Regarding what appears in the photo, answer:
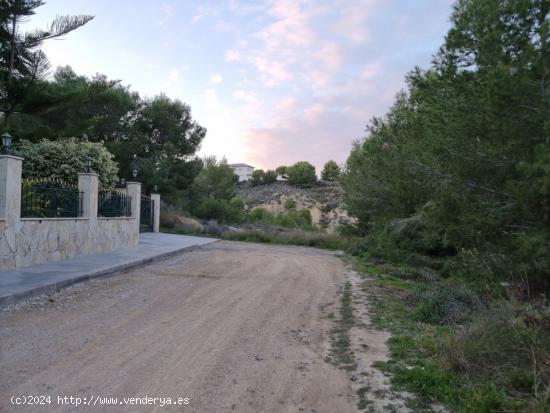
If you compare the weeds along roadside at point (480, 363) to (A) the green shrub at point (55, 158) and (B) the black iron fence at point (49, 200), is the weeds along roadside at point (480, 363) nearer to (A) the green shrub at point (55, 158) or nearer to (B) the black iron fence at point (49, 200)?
(B) the black iron fence at point (49, 200)

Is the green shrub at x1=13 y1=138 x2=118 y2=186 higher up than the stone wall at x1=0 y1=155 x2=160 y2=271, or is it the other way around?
the green shrub at x1=13 y1=138 x2=118 y2=186

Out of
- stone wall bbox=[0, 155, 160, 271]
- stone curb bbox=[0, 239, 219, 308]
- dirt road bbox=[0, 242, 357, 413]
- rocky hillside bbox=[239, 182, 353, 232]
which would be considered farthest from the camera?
rocky hillside bbox=[239, 182, 353, 232]

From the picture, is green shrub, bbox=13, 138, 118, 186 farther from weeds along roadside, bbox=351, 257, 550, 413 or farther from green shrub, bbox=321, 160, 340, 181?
green shrub, bbox=321, 160, 340, 181

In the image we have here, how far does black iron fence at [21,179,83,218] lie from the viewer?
11.5 m

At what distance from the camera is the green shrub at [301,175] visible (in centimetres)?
8050

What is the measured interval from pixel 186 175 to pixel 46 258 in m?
24.1

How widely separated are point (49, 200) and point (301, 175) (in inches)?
2730

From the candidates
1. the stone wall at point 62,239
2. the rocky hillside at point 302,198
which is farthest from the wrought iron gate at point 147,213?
the rocky hillside at point 302,198

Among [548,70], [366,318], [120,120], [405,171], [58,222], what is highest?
[120,120]

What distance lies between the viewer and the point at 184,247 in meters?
19.0

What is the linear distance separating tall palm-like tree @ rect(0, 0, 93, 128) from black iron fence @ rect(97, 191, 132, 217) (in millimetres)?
7165

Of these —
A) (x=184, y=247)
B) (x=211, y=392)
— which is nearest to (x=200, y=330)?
(x=211, y=392)

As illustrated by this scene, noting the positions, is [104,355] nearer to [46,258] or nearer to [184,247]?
[46,258]

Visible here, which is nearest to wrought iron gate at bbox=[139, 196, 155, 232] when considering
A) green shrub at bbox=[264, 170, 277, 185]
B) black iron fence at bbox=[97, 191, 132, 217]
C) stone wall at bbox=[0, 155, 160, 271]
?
black iron fence at bbox=[97, 191, 132, 217]
